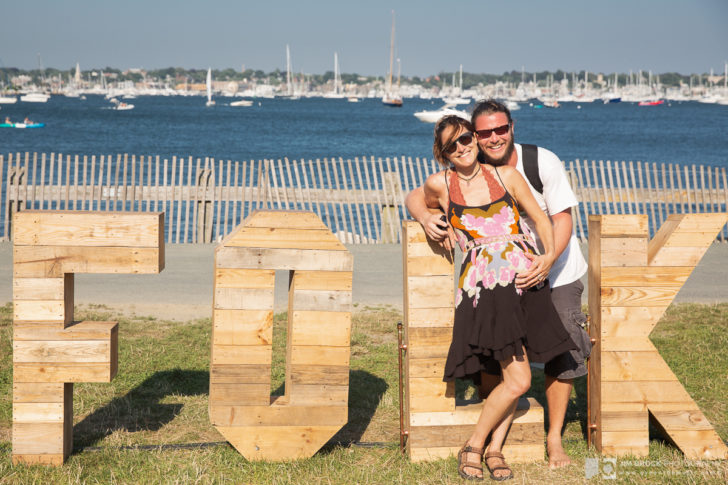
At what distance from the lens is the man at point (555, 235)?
163 inches

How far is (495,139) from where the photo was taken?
4148mm

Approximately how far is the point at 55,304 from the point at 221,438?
4.32 feet

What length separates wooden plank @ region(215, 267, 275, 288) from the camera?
4277 mm

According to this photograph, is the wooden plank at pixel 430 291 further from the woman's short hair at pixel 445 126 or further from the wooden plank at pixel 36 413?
the wooden plank at pixel 36 413

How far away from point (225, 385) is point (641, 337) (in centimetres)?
244

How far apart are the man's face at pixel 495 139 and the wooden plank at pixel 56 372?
2.48 metres

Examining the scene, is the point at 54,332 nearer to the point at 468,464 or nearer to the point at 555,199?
the point at 468,464

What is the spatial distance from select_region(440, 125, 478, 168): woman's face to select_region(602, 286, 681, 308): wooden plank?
1.19m

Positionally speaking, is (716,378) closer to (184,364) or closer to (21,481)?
(184,364)

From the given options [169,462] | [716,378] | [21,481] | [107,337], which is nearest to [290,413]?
[169,462]

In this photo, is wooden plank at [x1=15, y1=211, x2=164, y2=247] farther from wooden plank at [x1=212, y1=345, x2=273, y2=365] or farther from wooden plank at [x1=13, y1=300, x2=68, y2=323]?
wooden plank at [x1=212, y1=345, x2=273, y2=365]

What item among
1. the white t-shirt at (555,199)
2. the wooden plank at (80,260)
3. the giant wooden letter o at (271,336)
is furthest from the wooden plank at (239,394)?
the white t-shirt at (555,199)

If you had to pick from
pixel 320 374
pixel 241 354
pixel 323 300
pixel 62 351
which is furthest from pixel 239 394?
pixel 62 351

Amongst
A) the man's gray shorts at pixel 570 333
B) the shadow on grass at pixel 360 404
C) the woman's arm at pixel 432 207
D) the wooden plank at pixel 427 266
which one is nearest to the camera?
the woman's arm at pixel 432 207
